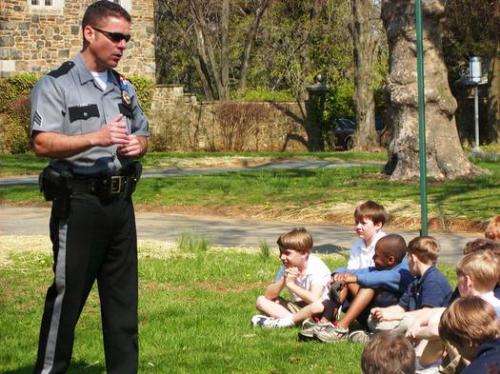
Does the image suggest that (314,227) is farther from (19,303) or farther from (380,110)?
(380,110)

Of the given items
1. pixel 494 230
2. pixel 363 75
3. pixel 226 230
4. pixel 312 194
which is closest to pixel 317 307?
pixel 494 230

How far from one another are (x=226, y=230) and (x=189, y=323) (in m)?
6.39

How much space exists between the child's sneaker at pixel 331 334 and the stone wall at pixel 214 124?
90.2ft

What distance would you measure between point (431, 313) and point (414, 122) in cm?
1294

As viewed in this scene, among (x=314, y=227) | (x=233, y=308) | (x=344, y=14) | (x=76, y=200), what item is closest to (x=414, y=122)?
(x=314, y=227)

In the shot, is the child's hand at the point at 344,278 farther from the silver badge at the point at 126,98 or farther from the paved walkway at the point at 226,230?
the paved walkway at the point at 226,230

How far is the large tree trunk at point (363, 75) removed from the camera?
113ft

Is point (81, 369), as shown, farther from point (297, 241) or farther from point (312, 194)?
point (312, 194)

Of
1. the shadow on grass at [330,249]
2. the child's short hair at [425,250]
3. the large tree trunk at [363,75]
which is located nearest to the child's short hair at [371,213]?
the child's short hair at [425,250]

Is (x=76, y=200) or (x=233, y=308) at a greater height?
(x=76, y=200)

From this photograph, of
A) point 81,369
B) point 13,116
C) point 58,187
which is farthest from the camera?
point 13,116

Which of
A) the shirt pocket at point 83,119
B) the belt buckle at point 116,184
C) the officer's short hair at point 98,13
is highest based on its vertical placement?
the officer's short hair at point 98,13

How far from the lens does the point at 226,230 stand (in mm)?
14406

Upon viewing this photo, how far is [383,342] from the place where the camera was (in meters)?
4.35
